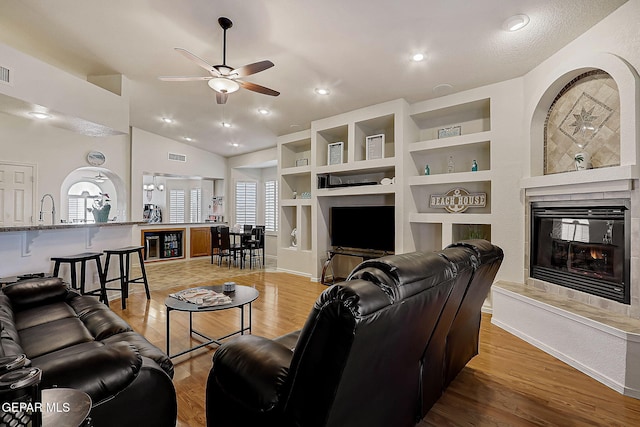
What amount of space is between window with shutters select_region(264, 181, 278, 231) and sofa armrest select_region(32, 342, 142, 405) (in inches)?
280

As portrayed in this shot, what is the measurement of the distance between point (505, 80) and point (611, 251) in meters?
2.23

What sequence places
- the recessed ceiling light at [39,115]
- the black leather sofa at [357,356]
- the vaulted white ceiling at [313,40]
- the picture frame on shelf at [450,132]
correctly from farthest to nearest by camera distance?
the picture frame on shelf at [450,132] → the recessed ceiling light at [39,115] → the vaulted white ceiling at [313,40] → the black leather sofa at [357,356]

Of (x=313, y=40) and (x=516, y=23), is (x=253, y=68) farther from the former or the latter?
(x=516, y=23)

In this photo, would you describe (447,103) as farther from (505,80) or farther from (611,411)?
(611,411)

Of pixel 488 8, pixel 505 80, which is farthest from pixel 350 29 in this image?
pixel 505 80

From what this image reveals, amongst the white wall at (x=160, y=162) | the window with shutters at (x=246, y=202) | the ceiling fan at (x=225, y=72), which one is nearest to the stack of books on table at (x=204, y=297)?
the ceiling fan at (x=225, y=72)

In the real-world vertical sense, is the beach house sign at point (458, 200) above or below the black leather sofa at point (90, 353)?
above

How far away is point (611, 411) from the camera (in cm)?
198

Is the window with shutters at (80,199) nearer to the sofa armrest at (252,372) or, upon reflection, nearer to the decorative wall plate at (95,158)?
the decorative wall plate at (95,158)

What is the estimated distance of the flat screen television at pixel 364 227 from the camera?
4.79 metres

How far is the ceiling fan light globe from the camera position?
10.2 ft

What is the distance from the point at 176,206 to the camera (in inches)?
368

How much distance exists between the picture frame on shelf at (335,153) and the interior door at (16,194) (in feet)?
15.8

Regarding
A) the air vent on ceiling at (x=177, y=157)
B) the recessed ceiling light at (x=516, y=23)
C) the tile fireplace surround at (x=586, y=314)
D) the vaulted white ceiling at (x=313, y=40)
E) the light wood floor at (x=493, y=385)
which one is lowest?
the light wood floor at (x=493, y=385)
